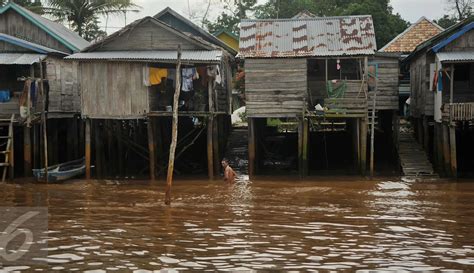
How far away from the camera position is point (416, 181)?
819 inches

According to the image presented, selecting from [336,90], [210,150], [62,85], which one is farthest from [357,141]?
[62,85]

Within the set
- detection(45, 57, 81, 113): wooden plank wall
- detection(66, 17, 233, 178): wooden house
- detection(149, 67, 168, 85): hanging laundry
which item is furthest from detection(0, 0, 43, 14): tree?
detection(149, 67, 168, 85): hanging laundry

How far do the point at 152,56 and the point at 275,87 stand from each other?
4.47m

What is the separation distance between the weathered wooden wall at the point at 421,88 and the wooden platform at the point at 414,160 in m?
1.30

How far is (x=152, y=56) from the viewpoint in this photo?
68.9 ft

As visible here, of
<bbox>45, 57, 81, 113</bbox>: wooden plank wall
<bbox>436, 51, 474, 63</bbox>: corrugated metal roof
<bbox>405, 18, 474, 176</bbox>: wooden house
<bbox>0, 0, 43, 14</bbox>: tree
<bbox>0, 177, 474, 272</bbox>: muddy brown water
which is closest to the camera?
<bbox>0, 177, 474, 272</bbox>: muddy brown water

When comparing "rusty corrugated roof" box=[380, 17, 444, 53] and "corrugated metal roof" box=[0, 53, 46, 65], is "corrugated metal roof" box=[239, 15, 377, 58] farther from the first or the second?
"rusty corrugated roof" box=[380, 17, 444, 53]

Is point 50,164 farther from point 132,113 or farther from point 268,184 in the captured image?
point 268,184

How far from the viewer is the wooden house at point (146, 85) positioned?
69.5 ft

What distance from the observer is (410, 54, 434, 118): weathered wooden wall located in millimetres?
22875

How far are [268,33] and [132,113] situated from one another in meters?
6.00

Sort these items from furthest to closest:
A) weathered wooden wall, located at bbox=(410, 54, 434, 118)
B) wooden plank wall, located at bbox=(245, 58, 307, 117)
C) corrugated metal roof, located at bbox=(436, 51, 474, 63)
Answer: weathered wooden wall, located at bbox=(410, 54, 434, 118) → wooden plank wall, located at bbox=(245, 58, 307, 117) → corrugated metal roof, located at bbox=(436, 51, 474, 63)

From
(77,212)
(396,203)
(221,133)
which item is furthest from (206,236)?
(221,133)

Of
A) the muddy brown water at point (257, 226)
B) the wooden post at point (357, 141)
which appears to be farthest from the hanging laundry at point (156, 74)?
the wooden post at point (357, 141)
